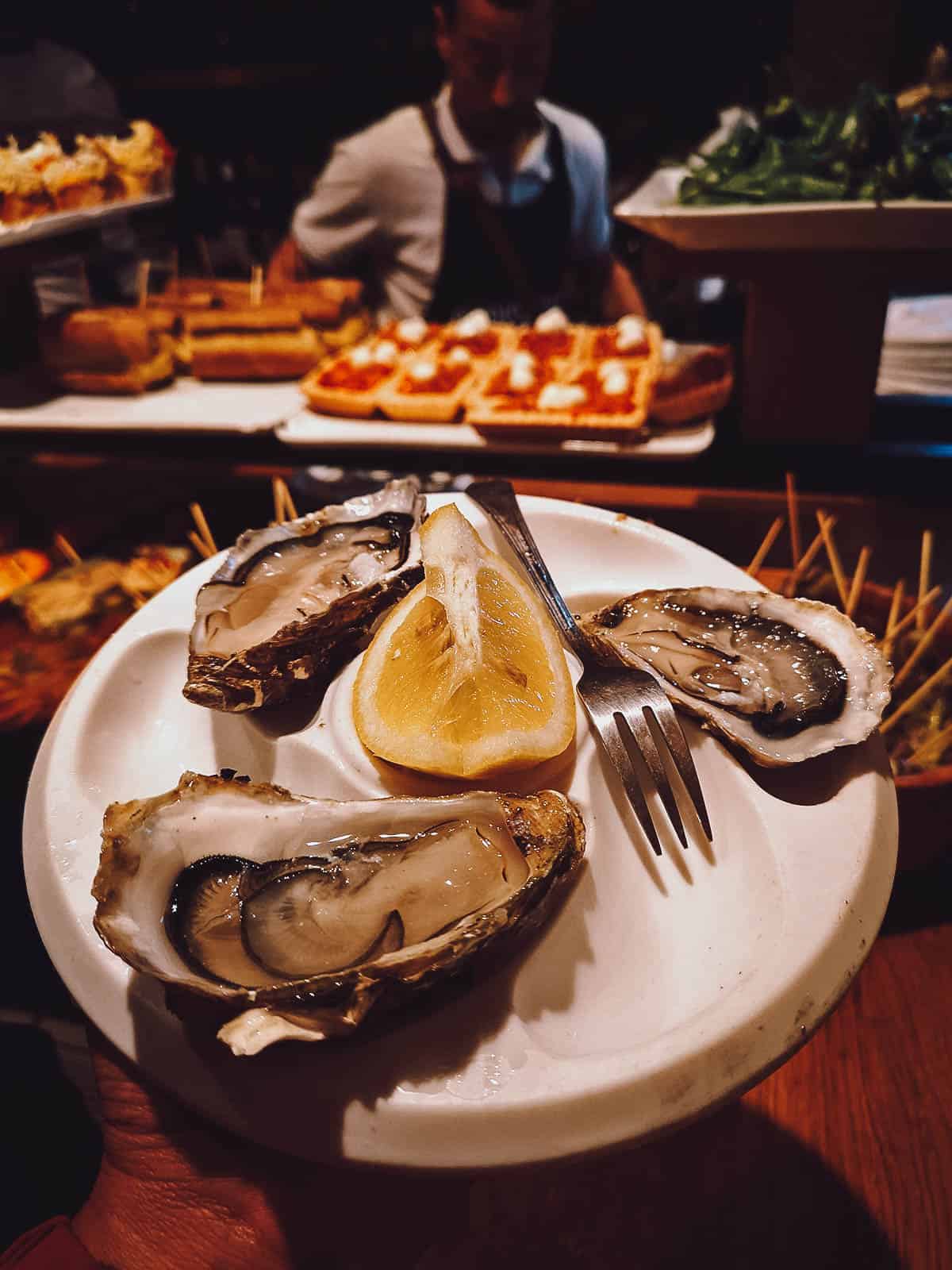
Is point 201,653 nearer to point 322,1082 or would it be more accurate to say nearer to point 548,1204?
point 322,1082

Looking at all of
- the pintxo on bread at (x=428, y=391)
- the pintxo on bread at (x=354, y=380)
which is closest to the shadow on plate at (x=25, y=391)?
the pintxo on bread at (x=354, y=380)

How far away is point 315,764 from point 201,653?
0.23 meters

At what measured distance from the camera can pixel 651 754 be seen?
0.94m

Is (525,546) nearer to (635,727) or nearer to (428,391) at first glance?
(635,727)

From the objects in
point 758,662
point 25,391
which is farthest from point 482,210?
point 758,662

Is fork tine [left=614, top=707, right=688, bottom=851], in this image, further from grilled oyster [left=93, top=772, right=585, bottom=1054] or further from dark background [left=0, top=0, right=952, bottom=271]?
dark background [left=0, top=0, right=952, bottom=271]

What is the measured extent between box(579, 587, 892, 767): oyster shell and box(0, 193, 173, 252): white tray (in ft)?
6.41

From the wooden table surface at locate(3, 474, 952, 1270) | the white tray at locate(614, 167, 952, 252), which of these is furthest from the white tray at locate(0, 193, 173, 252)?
the wooden table surface at locate(3, 474, 952, 1270)

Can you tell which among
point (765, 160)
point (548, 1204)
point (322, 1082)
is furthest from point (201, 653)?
point (765, 160)

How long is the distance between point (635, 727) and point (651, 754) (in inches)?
1.5

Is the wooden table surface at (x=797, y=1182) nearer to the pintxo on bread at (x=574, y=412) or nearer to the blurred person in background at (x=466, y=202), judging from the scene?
the pintxo on bread at (x=574, y=412)

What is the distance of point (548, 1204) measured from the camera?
1.24 m

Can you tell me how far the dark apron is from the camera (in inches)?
133

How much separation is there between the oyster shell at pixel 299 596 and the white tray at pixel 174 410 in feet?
3.36
